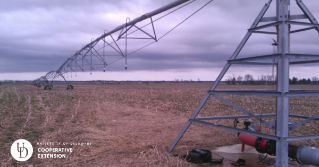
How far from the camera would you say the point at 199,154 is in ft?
21.3

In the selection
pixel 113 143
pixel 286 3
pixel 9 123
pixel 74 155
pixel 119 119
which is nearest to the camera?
pixel 286 3

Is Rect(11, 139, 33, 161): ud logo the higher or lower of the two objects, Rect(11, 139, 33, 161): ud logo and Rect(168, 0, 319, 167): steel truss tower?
the lower

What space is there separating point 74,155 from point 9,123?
546 cm

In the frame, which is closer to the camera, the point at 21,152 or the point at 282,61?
the point at 282,61

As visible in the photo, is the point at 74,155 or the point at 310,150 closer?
the point at 310,150

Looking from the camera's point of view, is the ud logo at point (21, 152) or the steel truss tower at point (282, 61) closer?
the steel truss tower at point (282, 61)

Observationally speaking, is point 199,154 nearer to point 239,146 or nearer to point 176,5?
point 239,146

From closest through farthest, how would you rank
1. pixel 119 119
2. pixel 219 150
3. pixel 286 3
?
pixel 286 3
pixel 219 150
pixel 119 119

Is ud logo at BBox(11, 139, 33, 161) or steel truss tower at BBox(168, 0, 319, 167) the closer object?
steel truss tower at BBox(168, 0, 319, 167)

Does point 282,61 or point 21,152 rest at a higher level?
point 282,61

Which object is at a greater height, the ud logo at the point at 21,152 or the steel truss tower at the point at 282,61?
the steel truss tower at the point at 282,61

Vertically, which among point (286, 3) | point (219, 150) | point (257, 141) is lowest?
point (219, 150)

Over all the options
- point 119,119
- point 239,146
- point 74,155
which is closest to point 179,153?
point 239,146

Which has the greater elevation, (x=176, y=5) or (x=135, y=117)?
(x=176, y=5)
